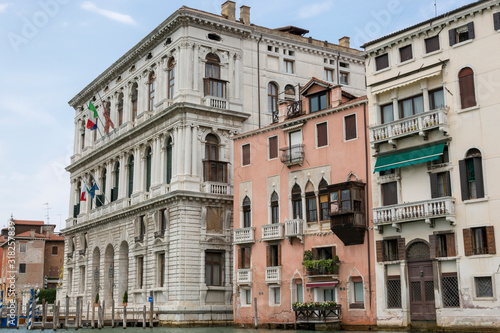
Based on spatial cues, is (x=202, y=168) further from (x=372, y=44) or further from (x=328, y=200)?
(x=372, y=44)

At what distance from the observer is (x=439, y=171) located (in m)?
31.2

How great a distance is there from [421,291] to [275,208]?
11.1 m

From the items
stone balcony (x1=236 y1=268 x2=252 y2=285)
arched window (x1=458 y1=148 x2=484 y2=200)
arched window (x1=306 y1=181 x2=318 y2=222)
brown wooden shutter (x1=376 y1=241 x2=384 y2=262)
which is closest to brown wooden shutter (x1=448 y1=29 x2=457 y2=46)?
arched window (x1=458 y1=148 x2=484 y2=200)

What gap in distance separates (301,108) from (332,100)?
2.51 metres

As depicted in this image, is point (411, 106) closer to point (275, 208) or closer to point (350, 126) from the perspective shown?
point (350, 126)

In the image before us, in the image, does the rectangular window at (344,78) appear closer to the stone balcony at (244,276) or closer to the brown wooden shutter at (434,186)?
the stone balcony at (244,276)

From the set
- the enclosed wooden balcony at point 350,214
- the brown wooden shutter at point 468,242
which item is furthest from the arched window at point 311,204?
the brown wooden shutter at point 468,242

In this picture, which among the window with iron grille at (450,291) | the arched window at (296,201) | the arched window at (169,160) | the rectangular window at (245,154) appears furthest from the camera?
the arched window at (169,160)

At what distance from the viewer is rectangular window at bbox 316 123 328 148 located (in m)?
37.2

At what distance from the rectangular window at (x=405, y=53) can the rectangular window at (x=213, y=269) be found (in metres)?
19.5

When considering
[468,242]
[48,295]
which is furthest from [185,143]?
[48,295]

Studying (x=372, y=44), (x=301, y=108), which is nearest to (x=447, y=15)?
(x=372, y=44)

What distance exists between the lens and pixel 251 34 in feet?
165

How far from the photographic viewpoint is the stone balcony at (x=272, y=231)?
38559 millimetres
